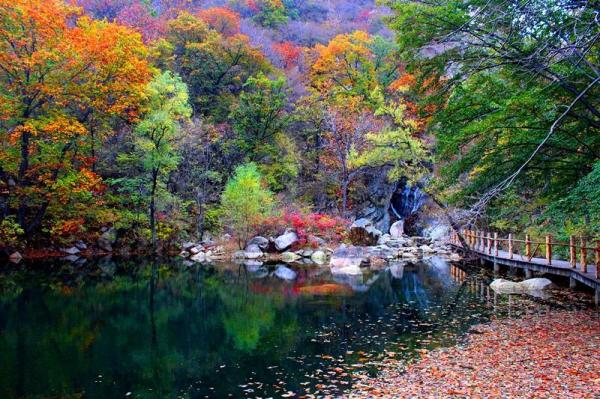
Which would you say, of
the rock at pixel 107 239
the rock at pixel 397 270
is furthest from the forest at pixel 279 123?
the rock at pixel 397 270

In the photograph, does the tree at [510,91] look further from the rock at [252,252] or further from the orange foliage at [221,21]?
the orange foliage at [221,21]

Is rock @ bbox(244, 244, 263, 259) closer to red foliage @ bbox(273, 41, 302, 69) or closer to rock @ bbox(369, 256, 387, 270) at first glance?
rock @ bbox(369, 256, 387, 270)

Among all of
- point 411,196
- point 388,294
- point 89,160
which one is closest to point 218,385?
point 388,294

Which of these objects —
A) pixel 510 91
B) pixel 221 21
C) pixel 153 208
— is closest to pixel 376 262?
pixel 153 208

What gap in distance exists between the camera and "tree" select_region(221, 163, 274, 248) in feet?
92.7

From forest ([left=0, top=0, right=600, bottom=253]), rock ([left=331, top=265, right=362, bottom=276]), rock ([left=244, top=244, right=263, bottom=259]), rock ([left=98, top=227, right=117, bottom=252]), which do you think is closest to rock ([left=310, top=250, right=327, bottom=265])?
forest ([left=0, top=0, right=600, bottom=253])

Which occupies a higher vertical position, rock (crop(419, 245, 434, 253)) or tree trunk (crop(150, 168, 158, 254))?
tree trunk (crop(150, 168, 158, 254))

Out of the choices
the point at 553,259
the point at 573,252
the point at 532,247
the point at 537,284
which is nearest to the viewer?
the point at 573,252

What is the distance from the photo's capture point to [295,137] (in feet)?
128

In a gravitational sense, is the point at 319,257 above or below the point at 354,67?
below

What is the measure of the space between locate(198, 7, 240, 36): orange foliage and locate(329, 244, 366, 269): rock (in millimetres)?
27860

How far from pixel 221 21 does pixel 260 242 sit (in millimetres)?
24930

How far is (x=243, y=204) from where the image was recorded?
2817 centimetres

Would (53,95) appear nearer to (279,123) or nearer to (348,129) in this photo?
(279,123)
